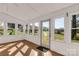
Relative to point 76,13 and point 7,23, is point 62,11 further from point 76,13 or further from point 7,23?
point 7,23

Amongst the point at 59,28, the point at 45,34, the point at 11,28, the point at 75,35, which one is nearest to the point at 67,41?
the point at 75,35

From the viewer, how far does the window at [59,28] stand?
358 centimetres

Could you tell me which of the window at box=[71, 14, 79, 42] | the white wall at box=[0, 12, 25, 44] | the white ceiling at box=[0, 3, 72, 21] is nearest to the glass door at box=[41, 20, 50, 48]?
the white ceiling at box=[0, 3, 72, 21]

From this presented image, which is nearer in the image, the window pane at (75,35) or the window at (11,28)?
the window pane at (75,35)

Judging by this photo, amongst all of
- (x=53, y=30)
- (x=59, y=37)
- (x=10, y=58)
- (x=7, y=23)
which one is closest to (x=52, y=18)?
(x=53, y=30)

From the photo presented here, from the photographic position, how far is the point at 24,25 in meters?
7.86

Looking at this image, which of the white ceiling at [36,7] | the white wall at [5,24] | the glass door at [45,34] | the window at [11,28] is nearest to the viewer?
the white ceiling at [36,7]

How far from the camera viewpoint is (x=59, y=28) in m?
3.78

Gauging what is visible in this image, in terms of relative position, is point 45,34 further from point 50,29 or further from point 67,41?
point 67,41

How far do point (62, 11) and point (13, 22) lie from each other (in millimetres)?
4689

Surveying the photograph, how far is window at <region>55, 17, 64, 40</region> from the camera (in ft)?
11.8

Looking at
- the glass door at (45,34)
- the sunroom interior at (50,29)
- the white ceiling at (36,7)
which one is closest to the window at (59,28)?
the sunroom interior at (50,29)

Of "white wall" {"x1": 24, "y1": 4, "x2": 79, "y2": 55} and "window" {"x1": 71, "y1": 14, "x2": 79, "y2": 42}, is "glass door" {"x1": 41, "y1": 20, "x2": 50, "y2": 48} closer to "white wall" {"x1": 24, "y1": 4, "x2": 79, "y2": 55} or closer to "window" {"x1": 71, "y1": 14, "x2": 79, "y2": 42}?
"white wall" {"x1": 24, "y1": 4, "x2": 79, "y2": 55}

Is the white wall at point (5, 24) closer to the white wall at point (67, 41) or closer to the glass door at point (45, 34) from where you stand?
the glass door at point (45, 34)
